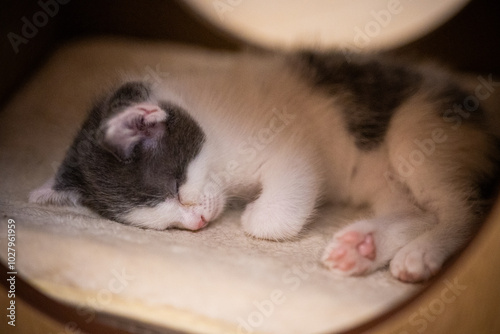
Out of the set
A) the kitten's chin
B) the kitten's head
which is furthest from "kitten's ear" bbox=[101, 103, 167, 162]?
the kitten's chin

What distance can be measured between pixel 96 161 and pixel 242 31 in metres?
1.21

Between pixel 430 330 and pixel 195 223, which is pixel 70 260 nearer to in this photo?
pixel 195 223

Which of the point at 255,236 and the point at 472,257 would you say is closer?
the point at 472,257

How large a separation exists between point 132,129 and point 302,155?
530mm

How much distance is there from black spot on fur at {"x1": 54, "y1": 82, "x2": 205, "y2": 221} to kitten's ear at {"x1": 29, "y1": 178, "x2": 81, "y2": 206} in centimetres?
2

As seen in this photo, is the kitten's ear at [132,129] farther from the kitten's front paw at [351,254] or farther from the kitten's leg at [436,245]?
the kitten's leg at [436,245]

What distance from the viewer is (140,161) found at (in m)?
1.37

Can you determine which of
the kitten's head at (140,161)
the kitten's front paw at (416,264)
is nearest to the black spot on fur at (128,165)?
the kitten's head at (140,161)

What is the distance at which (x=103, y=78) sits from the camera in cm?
219

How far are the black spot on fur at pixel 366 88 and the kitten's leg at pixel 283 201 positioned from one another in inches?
8.5

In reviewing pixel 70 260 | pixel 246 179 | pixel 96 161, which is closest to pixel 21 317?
pixel 70 260

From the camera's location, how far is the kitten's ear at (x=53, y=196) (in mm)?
1496

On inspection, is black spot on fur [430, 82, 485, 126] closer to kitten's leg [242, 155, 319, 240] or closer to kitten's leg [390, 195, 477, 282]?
kitten's leg [390, 195, 477, 282]

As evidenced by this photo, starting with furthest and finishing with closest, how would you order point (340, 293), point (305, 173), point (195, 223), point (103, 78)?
point (103, 78), point (305, 173), point (195, 223), point (340, 293)
